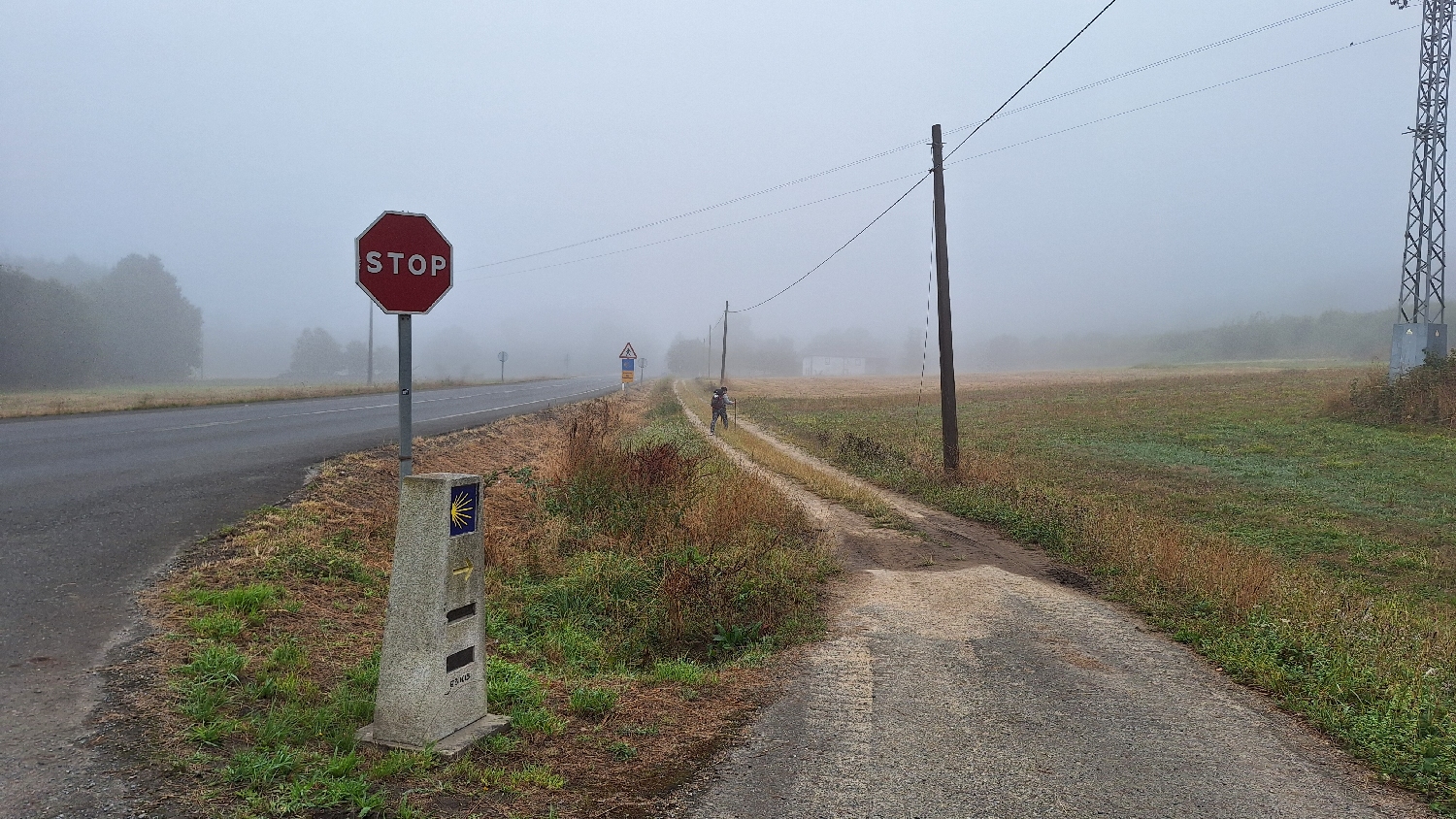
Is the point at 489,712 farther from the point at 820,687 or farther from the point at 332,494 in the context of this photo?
the point at 332,494

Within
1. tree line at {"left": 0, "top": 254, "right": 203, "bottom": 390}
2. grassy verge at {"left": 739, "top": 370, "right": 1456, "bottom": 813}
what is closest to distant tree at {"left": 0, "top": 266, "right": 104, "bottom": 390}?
tree line at {"left": 0, "top": 254, "right": 203, "bottom": 390}

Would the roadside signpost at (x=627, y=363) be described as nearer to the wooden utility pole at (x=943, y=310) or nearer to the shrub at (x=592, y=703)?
the wooden utility pole at (x=943, y=310)

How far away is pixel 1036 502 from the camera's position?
1228 cm

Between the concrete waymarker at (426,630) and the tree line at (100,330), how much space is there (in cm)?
6653

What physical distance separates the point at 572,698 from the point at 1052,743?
269cm

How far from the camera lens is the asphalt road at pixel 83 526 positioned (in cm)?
381

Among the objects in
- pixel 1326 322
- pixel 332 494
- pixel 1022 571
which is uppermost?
pixel 1326 322

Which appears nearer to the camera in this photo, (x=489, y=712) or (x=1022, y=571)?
(x=489, y=712)

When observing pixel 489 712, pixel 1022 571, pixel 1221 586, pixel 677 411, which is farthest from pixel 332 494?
pixel 677 411

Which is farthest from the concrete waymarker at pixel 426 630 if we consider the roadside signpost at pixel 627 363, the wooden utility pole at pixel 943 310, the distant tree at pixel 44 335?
the distant tree at pixel 44 335

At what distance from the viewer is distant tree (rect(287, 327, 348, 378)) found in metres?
133

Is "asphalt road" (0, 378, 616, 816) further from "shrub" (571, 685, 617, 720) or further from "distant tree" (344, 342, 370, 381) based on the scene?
"distant tree" (344, 342, 370, 381)

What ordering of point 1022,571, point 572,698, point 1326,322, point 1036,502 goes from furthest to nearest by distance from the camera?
1. point 1326,322
2. point 1036,502
3. point 1022,571
4. point 572,698

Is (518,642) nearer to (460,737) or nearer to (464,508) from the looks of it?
(460,737)
